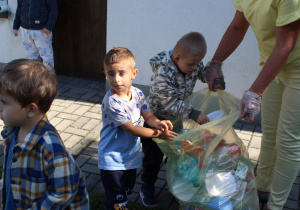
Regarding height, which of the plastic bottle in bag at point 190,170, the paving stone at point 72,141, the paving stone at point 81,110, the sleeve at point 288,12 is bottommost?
the paving stone at point 81,110

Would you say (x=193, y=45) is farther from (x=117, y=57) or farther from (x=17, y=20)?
(x=17, y=20)

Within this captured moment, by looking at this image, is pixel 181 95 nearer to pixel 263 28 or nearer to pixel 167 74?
pixel 167 74

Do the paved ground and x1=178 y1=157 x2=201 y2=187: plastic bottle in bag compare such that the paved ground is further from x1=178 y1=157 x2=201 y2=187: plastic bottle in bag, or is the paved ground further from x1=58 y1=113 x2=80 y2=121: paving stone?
x1=178 y1=157 x2=201 y2=187: plastic bottle in bag

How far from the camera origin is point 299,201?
3.03 meters

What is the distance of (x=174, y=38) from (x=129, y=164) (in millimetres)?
2875

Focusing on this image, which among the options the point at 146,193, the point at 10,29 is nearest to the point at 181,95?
the point at 146,193

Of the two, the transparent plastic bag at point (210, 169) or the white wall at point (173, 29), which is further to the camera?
the white wall at point (173, 29)

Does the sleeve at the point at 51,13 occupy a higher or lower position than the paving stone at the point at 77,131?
higher

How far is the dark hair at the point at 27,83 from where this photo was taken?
4.93 ft

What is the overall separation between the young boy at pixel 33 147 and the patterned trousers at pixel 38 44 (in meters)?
3.90

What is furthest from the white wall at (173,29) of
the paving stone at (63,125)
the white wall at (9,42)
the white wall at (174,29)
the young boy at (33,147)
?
the young boy at (33,147)

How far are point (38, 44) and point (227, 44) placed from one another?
12.2ft

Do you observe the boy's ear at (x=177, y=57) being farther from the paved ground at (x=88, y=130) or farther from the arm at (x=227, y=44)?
the paved ground at (x=88, y=130)

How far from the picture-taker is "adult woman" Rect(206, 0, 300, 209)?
204cm
